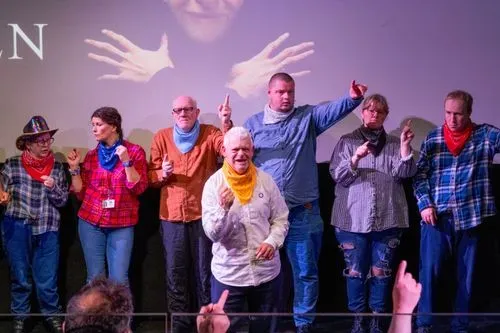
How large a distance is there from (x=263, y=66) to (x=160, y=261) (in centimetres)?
140

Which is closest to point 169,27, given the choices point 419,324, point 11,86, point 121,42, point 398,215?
point 121,42

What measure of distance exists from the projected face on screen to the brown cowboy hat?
42.1 inches

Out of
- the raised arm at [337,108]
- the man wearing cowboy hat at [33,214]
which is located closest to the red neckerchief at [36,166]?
the man wearing cowboy hat at [33,214]

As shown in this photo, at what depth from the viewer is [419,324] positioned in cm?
224

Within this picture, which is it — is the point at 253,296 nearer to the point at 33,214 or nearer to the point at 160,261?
the point at 160,261

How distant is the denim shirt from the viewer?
4121mm

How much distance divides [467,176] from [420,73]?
34.5 inches

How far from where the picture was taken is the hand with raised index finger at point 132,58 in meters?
4.66

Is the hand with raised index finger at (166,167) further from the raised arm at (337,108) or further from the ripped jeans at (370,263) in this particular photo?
the ripped jeans at (370,263)

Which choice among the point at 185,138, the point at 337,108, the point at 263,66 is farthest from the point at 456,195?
the point at 185,138

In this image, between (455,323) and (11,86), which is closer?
(455,323)

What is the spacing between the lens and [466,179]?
13.3 feet

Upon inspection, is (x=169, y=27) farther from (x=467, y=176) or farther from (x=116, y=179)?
(x=467, y=176)

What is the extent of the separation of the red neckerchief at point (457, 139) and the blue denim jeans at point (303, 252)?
85 centimetres
